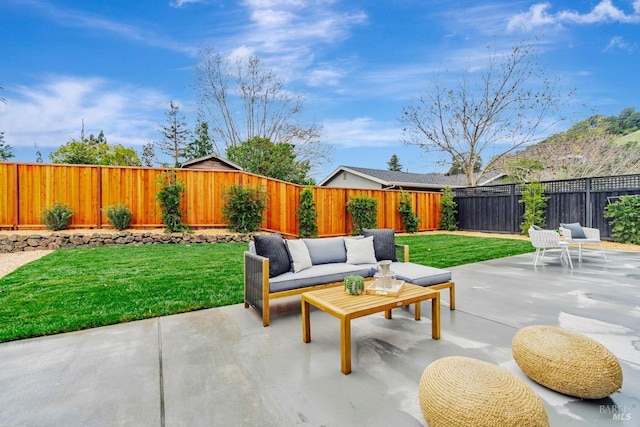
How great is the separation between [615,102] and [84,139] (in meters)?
29.9

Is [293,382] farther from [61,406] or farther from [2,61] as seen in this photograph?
[2,61]

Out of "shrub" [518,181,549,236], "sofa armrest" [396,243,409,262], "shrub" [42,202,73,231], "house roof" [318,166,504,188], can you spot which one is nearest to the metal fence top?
"shrub" [518,181,549,236]

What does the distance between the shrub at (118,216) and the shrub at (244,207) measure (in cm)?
261

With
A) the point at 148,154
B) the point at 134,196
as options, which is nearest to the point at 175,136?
the point at 148,154

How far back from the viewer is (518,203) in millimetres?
11672

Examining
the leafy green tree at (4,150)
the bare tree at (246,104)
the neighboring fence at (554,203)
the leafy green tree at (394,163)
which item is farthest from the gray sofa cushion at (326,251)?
the leafy green tree at (394,163)

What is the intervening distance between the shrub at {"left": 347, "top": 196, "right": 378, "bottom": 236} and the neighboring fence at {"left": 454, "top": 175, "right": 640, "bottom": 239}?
4866mm

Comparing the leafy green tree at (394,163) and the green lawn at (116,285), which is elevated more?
the leafy green tree at (394,163)

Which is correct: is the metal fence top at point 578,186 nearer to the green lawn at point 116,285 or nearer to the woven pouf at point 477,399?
the green lawn at point 116,285

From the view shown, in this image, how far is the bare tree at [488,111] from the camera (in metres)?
14.5

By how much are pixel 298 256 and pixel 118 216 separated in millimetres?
6958

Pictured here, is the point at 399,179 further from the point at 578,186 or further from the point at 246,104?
the point at 246,104

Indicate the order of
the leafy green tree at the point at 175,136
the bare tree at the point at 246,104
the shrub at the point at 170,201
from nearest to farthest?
the shrub at the point at 170,201
the bare tree at the point at 246,104
the leafy green tree at the point at 175,136

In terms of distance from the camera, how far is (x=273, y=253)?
146 inches
